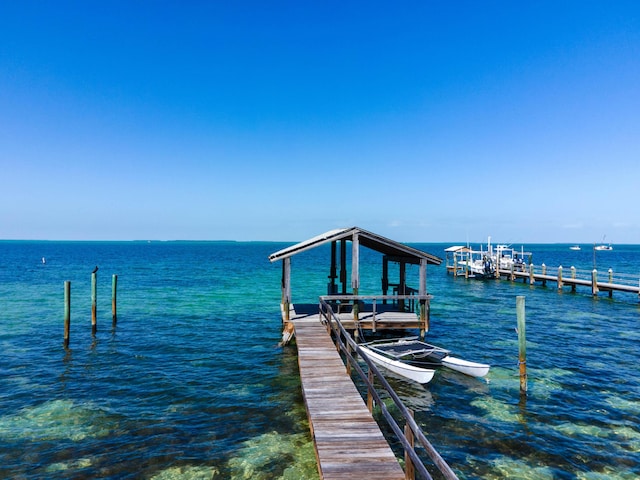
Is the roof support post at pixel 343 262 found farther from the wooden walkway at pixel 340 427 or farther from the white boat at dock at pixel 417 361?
the wooden walkway at pixel 340 427

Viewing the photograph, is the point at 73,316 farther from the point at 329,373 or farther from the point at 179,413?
the point at 329,373

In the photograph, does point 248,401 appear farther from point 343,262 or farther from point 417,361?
point 343,262

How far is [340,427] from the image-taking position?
8586 millimetres

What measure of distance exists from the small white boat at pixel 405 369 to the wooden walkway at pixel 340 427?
5.88ft

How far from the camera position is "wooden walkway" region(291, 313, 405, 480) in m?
7.01

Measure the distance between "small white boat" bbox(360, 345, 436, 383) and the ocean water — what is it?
0.32m

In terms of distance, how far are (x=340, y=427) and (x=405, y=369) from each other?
243 inches

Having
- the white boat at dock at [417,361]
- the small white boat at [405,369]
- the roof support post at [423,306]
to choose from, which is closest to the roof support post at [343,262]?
the roof support post at [423,306]

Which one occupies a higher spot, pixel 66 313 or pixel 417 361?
pixel 66 313

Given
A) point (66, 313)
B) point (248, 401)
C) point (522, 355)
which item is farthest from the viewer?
point (66, 313)

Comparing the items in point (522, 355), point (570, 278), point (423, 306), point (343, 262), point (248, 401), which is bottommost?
point (248, 401)

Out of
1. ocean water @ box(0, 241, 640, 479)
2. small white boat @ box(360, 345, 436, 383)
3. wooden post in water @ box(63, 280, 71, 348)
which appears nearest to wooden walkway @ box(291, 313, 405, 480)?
ocean water @ box(0, 241, 640, 479)

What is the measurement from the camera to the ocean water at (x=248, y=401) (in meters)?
9.14

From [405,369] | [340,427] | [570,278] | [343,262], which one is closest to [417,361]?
[405,369]
